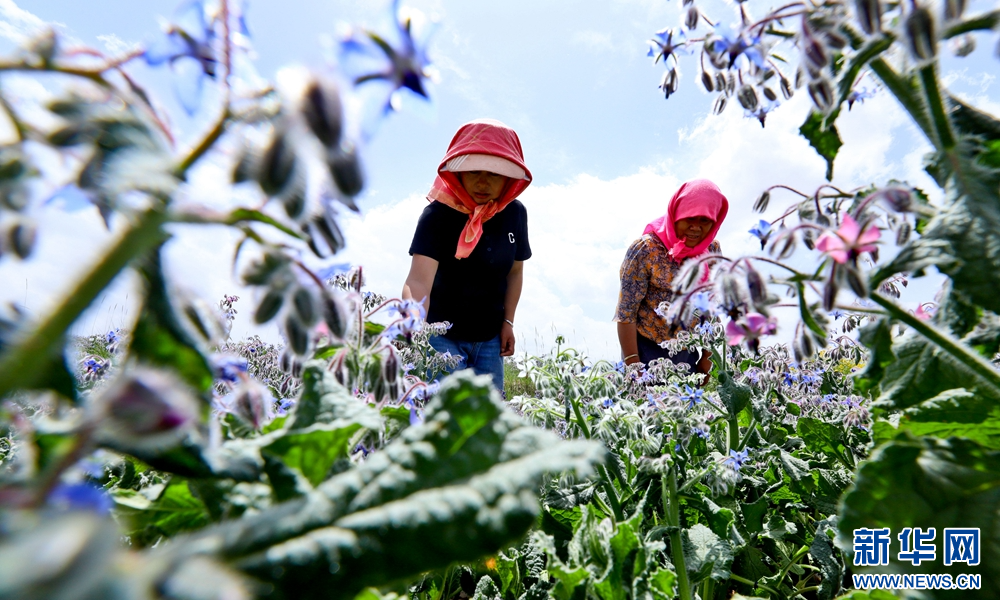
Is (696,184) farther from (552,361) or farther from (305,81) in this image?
(305,81)

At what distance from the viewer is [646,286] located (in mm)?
4887

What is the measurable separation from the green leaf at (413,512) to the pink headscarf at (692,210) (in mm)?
4522

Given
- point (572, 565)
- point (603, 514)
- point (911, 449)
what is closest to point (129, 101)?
point (911, 449)

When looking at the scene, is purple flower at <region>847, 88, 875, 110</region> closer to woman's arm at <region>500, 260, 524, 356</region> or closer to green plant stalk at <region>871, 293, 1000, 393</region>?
green plant stalk at <region>871, 293, 1000, 393</region>

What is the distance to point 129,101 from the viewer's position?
1.60ft

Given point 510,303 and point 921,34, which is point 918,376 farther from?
point 510,303

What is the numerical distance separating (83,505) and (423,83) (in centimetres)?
43

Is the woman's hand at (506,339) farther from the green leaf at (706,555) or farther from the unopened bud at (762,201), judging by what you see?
the unopened bud at (762,201)

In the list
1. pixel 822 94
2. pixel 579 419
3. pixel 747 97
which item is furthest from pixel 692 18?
pixel 579 419

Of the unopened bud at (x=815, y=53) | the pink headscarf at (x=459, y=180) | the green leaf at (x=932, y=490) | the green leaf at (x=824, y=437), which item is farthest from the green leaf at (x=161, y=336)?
the pink headscarf at (x=459, y=180)

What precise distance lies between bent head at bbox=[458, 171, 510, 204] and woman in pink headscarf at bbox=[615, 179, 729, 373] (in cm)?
131

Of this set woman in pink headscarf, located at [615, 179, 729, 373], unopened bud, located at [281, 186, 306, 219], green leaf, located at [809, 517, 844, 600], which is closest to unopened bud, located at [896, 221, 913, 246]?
green leaf, located at [809, 517, 844, 600]

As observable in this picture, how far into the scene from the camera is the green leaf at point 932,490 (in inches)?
30.7

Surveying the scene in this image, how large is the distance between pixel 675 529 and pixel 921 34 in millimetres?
1415
